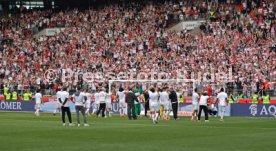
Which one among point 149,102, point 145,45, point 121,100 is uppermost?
point 145,45

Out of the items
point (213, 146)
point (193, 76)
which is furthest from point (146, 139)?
point (193, 76)

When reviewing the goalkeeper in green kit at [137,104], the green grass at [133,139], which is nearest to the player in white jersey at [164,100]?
the goalkeeper in green kit at [137,104]

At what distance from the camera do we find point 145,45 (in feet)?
198

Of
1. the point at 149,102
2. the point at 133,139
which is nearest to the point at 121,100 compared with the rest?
the point at 149,102

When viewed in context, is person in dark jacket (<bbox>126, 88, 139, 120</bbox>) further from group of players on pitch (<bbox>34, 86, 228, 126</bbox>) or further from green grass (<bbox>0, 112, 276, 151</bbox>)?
green grass (<bbox>0, 112, 276, 151</bbox>)

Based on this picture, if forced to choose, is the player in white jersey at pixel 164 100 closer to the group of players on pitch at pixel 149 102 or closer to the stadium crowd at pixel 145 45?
the group of players on pitch at pixel 149 102

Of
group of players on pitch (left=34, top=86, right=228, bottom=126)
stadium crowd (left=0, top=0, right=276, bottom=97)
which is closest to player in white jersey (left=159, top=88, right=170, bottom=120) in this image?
group of players on pitch (left=34, top=86, right=228, bottom=126)

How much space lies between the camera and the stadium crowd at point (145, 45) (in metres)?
51.3

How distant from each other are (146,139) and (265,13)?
114 feet

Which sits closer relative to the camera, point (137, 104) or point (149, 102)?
point (149, 102)

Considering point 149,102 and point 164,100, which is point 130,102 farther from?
point 149,102

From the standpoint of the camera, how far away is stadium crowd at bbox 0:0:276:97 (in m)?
51.3

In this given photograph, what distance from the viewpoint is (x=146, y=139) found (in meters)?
24.5

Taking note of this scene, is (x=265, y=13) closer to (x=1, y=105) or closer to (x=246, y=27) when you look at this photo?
(x=246, y=27)
